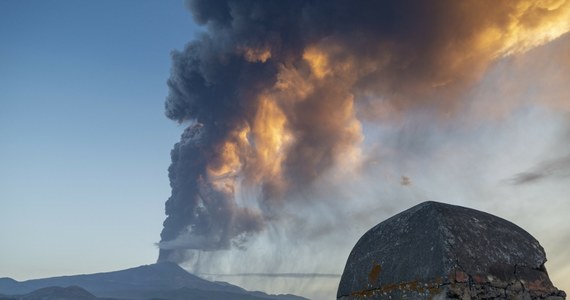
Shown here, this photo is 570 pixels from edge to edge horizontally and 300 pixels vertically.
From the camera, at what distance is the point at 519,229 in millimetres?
5938

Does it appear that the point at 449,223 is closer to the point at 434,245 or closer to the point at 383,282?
the point at 434,245

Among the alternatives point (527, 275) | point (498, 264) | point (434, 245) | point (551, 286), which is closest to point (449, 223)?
point (434, 245)

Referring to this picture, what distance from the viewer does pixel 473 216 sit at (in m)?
5.73

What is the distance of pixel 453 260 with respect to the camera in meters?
4.85

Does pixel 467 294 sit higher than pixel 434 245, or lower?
lower

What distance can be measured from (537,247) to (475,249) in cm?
130

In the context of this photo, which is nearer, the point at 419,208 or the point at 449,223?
the point at 449,223

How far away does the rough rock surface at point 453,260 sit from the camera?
4840 millimetres

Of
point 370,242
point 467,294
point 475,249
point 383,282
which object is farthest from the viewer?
point 370,242

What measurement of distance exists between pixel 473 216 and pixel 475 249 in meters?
0.76

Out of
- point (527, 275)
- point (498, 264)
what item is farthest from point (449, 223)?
point (527, 275)

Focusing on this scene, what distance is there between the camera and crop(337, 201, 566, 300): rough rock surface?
15.9 feet

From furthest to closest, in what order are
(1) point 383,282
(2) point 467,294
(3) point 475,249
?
(1) point 383,282, (3) point 475,249, (2) point 467,294

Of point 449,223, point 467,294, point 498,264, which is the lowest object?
point 467,294
